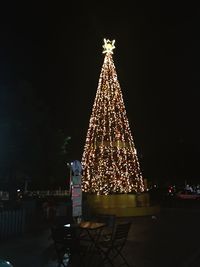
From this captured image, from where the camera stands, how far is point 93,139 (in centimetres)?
2272

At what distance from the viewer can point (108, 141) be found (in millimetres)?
22406

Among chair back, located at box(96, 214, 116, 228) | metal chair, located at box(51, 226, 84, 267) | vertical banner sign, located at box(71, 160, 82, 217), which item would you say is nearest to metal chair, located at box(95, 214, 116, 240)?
chair back, located at box(96, 214, 116, 228)

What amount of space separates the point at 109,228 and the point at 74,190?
2.37 m

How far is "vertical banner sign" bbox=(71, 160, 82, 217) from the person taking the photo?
12727mm

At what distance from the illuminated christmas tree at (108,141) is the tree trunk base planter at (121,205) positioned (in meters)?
0.37

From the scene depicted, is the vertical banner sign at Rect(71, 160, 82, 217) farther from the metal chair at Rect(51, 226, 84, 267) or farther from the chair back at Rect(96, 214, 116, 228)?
the metal chair at Rect(51, 226, 84, 267)
